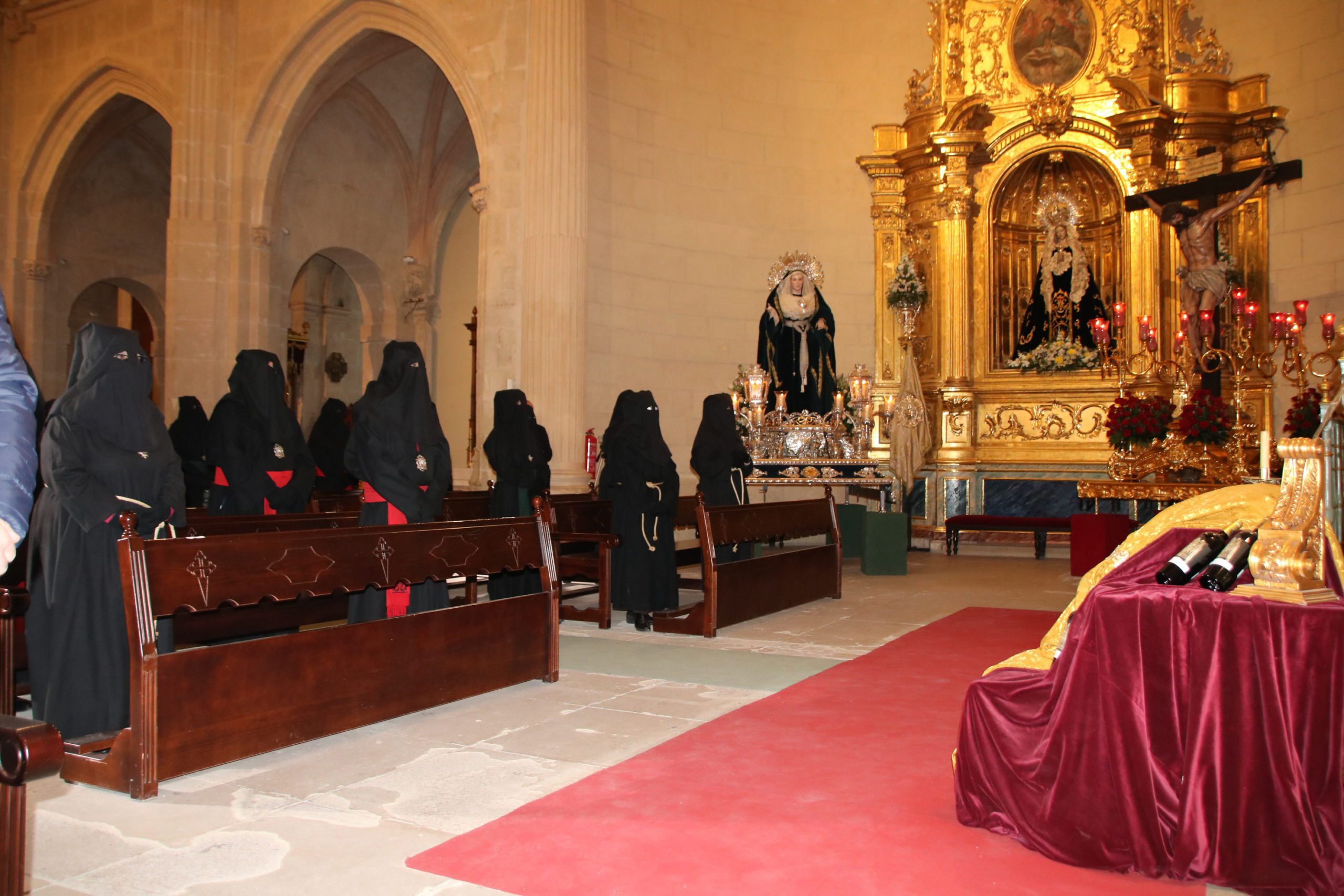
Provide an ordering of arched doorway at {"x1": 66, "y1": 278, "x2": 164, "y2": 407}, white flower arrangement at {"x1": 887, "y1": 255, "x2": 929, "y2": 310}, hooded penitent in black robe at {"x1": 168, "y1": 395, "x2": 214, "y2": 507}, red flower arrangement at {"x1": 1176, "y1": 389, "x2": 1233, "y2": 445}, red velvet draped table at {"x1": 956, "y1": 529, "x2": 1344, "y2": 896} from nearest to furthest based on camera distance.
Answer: red velvet draped table at {"x1": 956, "y1": 529, "x2": 1344, "y2": 896}, red flower arrangement at {"x1": 1176, "y1": 389, "x2": 1233, "y2": 445}, hooded penitent in black robe at {"x1": 168, "y1": 395, "x2": 214, "y2": 507}, white flower arrangement at {"x1": 887, "y1": 255, "x2": 929, "y2": 310}, arched doorway at {"x1": 66, "y1": 278, "x2": 164, "y2": 407}

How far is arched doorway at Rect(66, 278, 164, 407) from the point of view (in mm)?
17922

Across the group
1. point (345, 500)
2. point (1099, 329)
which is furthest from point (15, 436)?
point (1099, 329)

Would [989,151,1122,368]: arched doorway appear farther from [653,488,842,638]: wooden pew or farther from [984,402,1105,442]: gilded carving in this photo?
[653,488,842,638]: wooden pew

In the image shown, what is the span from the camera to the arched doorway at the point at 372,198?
48.7ft

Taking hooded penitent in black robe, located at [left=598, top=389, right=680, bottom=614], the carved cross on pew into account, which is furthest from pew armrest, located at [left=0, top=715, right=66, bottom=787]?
the carved cross on pew

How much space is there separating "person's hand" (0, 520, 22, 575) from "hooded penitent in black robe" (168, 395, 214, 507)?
929 cm

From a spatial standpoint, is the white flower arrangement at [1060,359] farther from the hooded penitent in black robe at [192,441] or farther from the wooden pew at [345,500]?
Answer: the hooded penitent in black robe at [192,441]

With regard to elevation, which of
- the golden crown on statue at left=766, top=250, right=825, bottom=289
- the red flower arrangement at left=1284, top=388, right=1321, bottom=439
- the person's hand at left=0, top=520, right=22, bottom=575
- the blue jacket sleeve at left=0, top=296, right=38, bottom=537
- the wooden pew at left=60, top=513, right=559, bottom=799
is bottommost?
the wooden pew at left=60, top=513, right=559, bottom=799

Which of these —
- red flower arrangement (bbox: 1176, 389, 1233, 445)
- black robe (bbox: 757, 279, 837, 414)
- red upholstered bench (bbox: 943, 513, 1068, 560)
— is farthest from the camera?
black robe (bbox: 757, 279, 837, 414)

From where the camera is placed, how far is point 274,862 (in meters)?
3.03

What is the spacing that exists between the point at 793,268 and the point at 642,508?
740 centimetres

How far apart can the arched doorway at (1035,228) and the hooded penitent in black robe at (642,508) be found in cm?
807

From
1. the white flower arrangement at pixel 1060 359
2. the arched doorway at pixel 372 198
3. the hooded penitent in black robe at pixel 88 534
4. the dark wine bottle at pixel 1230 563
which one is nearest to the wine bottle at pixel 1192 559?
the dark wine bottle at pixel 1230 563

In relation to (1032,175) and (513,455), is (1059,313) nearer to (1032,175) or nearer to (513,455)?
(1032,175)
